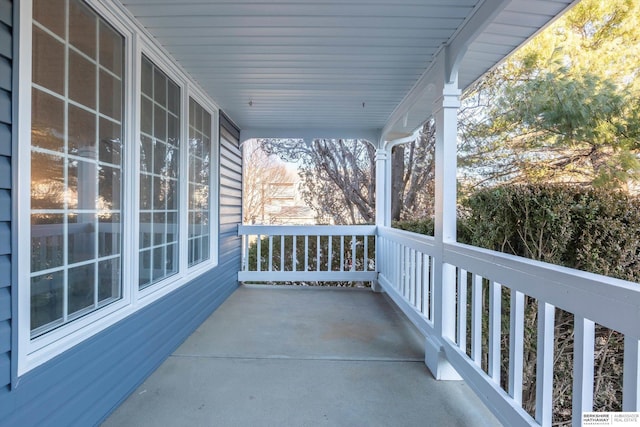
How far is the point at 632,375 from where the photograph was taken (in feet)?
3.54

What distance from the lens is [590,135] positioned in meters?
4.32

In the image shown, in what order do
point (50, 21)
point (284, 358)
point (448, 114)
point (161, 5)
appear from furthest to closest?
1. point (284, 358)
2. point (448, 114)
3. point (161, 5)
4. point (50, 21)

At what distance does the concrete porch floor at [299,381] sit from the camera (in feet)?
6.62

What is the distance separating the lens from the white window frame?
142 centimetres

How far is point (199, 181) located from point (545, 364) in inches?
132

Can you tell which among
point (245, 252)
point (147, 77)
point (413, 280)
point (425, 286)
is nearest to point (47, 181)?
point (147, 77)

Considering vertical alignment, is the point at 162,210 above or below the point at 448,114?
below

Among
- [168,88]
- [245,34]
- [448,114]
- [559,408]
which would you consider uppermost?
[245,34]

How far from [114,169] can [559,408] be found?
13.5 ft

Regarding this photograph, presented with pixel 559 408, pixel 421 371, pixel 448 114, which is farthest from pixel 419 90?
pixel 559 408

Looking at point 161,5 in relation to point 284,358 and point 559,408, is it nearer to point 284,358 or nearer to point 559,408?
point 284,358

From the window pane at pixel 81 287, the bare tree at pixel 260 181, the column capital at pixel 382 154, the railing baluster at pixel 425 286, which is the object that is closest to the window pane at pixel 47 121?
the window pane at pixel 81 287

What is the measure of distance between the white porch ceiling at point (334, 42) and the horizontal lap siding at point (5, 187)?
941mm

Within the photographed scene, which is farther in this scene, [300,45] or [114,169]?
[300,45]
